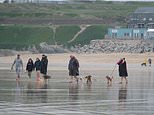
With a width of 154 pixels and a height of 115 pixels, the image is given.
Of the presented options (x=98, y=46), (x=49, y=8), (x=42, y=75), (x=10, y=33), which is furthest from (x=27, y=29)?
(x=42, y=75)

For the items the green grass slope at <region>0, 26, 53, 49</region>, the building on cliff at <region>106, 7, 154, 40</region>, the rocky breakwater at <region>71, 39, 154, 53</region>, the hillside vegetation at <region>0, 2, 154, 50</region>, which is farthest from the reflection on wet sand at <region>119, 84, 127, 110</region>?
the green grass slope at <region>0, 26, 53, 49</region>

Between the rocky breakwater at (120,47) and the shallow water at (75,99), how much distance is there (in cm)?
7595

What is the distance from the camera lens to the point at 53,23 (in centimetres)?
16312

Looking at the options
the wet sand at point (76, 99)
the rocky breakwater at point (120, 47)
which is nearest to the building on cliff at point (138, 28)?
the rocky breakwater at point (120, 47)

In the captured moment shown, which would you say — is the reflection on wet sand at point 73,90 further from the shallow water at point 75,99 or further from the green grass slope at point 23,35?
the green grass slope at point 23,35

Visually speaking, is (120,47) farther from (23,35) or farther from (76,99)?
(76,99)

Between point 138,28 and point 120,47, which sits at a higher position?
point 138,28

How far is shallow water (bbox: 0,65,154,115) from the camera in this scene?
2189cm

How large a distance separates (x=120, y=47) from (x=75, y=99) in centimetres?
9260

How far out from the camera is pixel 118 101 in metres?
25.5

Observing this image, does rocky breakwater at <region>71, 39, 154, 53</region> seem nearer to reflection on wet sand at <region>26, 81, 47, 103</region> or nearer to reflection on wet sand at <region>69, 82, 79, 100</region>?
reflection on wet sand at <region>69, 82, 79, 100</region>

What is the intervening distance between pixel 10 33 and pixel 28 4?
30411 mm

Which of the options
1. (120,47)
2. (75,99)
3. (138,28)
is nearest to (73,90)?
(75,99)

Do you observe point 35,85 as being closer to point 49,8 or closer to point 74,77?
point 74,77
